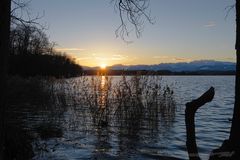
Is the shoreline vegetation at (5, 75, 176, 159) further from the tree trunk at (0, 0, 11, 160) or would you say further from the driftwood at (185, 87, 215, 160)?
the driftwood at (185, 87, 215, 160)

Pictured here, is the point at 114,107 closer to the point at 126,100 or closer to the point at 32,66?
the point at 126,100

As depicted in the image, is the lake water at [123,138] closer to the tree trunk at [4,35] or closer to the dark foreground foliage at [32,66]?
the tree trunk at [4,35]

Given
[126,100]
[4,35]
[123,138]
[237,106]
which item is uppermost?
[4,35]

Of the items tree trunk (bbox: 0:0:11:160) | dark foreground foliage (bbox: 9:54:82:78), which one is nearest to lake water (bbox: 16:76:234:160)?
tree trunk (bbox: 0:0:11:160)

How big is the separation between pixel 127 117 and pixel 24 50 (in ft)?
137

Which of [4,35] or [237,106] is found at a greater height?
[4,35]

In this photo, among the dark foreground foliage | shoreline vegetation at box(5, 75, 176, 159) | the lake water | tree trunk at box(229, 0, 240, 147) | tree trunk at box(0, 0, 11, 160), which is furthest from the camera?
the dark foreground foliage

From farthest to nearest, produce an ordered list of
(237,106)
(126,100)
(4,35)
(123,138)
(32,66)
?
(32,66)
(126,100)
(123,138)
(237,106)
(4,35)

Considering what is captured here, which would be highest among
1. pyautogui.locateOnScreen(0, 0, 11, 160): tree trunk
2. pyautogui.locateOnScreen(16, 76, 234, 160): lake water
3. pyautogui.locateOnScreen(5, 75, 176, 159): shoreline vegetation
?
pyautogui.locateOnScreen(0, 0, 11, 160): tree trunk

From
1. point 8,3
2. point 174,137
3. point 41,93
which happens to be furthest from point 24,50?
point 8,3

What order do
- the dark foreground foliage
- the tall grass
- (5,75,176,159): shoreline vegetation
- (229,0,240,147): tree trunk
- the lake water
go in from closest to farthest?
(229,0,240,147): tree trunk < the lake water < (5,75,176,159): shoreline vegetation < the tall grass < the dark foreground foliage

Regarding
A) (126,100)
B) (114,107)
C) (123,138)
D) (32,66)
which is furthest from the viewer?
(32,66)

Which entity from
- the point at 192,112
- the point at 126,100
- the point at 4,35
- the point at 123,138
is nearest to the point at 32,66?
the point at 126,100

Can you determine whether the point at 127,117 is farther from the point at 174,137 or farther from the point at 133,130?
the point at 174,137
